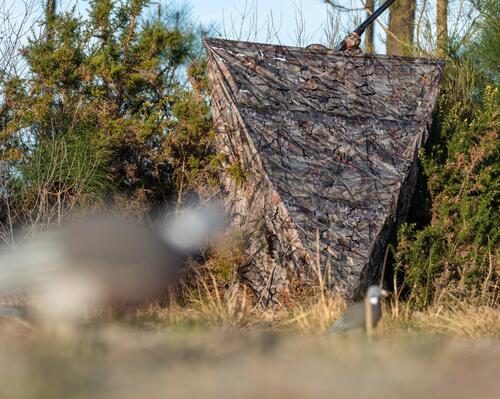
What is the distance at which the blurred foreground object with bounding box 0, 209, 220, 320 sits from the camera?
679 centimetres

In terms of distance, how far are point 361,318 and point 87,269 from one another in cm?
248

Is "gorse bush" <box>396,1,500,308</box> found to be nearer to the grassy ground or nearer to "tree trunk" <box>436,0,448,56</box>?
the grassy ground

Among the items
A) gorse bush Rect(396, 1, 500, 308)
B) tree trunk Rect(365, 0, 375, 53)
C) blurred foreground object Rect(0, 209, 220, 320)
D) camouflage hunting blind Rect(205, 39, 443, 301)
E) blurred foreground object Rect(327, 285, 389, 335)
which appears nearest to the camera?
blurred foreground object Rect(327, 285, 389, 335)

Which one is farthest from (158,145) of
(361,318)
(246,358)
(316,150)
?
(246,358)

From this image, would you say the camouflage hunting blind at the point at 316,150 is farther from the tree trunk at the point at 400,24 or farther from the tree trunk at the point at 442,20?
the tree trunk at the point at 400,24

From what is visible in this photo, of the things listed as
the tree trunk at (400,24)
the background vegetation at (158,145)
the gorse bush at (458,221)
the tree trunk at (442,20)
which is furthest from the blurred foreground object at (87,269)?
the tree trunk at (400,24)

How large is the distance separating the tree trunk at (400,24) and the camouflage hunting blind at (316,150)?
14.0ft

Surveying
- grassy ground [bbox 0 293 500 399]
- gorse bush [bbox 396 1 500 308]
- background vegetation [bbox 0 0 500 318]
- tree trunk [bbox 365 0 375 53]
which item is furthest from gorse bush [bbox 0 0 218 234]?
tree trunk [bbox 365 0 375 53]

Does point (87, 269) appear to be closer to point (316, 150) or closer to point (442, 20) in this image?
point (316, 150)

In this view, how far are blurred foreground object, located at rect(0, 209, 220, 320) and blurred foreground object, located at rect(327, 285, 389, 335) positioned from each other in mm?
1894

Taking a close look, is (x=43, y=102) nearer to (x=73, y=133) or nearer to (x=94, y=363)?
(x=73, y=133)

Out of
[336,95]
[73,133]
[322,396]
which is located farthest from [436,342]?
[73,133]

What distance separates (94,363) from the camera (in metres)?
4.07

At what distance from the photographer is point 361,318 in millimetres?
5559
